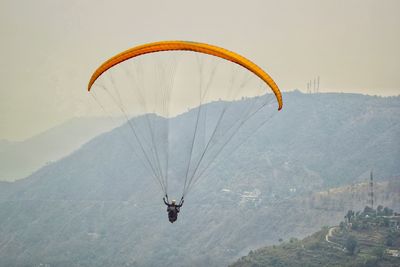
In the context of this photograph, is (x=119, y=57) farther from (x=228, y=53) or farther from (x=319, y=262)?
(x=319, y=262)

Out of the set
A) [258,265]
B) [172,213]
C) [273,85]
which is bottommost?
[258,265]

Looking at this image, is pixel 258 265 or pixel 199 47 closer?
pixel 199 47

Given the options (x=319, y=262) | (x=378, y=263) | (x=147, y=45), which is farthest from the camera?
(x=319, y=262)

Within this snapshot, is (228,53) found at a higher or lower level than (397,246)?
higher

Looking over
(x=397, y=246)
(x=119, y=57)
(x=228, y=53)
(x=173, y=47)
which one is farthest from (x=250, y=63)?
(x=397, y=246)

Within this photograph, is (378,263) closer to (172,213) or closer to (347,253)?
(347,253)

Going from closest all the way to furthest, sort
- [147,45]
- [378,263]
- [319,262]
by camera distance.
A: [147,45] < [378,263] < [319,262]

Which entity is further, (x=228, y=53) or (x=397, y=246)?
(x=397, y=246)

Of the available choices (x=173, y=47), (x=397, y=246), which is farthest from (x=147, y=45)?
(x=397, y=246)

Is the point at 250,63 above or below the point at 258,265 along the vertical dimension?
above
